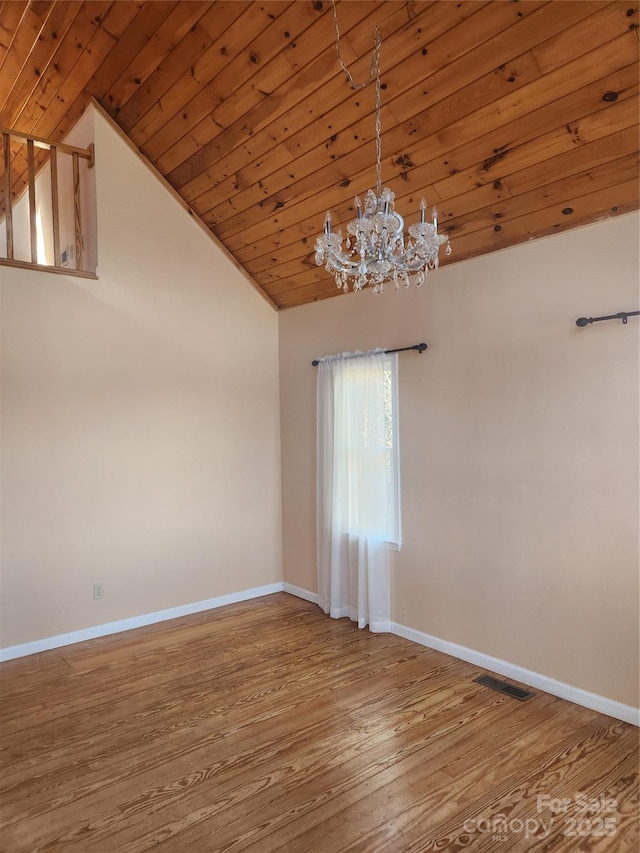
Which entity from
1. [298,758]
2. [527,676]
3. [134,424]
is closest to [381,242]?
[298,758]

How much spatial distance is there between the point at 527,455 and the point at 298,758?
1943 mm

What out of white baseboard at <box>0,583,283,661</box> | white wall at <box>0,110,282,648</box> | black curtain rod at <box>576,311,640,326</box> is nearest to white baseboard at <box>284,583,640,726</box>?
white baseboard at <box>0,583,283,661</box>

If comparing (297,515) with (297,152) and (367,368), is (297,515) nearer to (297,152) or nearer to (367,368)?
(367,368)

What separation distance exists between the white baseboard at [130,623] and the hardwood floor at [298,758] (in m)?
0.11

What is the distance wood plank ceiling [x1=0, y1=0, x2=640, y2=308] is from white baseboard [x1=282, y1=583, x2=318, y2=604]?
262 centimetres

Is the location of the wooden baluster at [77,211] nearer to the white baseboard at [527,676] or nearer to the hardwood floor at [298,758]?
the hardwood floor at [298,758]

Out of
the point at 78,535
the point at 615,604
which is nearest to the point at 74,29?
the point at 78,535

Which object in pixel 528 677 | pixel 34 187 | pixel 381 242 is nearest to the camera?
pixel 381 242

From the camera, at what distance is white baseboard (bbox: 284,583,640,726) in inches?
102

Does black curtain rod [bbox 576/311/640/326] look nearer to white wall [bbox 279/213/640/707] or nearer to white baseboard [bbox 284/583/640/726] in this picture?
white wall [bbox 279/213/640/707]

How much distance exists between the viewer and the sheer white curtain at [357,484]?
12.3 feet

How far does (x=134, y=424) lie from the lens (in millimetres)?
3965

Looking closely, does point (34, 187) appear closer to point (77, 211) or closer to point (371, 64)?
point (77, 211)

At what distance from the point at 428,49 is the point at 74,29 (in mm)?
2336
